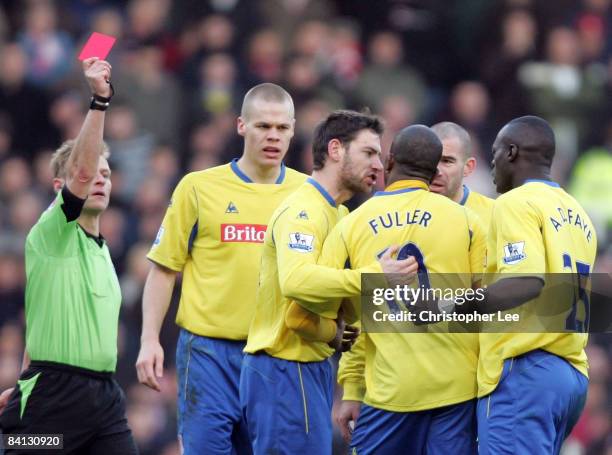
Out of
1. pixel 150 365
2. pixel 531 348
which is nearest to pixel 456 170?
pixel 531 348

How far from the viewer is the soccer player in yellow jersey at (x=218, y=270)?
7.57 meters

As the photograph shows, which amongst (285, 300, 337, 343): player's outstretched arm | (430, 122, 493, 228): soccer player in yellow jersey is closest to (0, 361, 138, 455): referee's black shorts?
(285, 300, 337, 343): player's outstretched arm

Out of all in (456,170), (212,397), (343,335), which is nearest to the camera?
(343,335)

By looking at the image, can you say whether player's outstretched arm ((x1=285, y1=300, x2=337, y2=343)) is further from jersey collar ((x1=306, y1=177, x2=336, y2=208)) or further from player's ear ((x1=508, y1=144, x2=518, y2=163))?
player's ear ((x1=508, y1=144, x2=518, y2=163))

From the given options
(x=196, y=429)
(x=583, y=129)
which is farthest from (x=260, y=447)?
(x=583, y=129)

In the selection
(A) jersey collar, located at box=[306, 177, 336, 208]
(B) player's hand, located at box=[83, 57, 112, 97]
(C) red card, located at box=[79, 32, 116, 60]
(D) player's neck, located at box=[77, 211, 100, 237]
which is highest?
(C) red card, located at box=[79, 32, 116, 60]

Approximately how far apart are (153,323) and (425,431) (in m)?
1.93

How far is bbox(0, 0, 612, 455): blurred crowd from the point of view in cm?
1198

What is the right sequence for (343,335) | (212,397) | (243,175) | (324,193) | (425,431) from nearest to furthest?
A: (425,431)
(343,335)
(324,193)
(212,397)
(243,175)

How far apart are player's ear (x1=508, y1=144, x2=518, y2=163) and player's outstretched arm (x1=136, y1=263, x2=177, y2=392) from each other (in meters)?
2.20

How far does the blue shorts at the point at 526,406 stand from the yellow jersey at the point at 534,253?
1.9 inches

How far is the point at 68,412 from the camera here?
23.2ft

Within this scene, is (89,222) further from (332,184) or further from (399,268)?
(399,268)

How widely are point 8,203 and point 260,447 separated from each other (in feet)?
19.4
